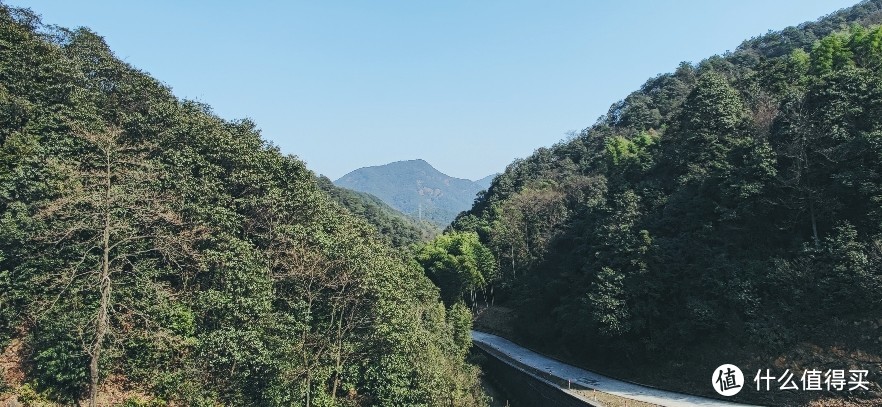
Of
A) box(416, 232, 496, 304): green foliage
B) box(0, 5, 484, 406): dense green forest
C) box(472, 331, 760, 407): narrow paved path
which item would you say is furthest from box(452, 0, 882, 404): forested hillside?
box(0, 5, 484, 406): dense green forest

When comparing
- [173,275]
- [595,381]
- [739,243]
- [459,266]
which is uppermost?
[739,243]

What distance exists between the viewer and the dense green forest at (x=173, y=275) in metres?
12.7

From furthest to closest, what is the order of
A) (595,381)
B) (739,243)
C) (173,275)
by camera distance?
(595,381), (739,243), (173,275)

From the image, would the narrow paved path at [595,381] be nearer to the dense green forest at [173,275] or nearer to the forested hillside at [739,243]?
the forested hillside at [739,243]

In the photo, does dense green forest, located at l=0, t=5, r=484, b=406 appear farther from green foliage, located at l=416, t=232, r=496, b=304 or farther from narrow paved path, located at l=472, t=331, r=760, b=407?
green foliage, located at l=416, t=232, r=496, b=304

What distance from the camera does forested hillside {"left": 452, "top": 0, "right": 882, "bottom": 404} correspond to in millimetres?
16625

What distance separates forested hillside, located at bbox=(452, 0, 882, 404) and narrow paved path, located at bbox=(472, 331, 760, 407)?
882mm

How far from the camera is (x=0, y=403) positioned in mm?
12336

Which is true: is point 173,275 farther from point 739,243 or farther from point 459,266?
point 459,266

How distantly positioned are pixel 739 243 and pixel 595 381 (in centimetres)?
822

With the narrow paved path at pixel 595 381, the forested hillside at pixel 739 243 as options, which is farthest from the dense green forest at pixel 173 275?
the forested hillside at pixel 739 243

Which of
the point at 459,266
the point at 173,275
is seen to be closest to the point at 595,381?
the point at 459,266

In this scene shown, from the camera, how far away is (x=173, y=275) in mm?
15367

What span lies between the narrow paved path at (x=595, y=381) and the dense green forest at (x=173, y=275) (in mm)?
6616
